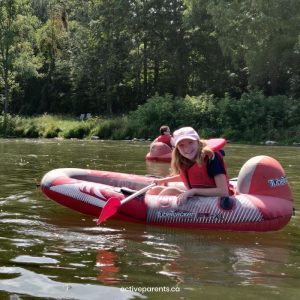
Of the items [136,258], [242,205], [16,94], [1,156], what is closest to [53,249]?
[136,258]

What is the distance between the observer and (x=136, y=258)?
11.8ft

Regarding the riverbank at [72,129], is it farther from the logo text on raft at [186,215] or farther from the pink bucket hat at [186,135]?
the pink bucket hat at [186,135]

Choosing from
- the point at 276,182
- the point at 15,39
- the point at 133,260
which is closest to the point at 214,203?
the point at 276,182

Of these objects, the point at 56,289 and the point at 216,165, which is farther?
the point at 216,165

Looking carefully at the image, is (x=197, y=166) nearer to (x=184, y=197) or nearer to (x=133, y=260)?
(x=184, y=197)

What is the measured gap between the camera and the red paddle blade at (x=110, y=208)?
458 centimetres

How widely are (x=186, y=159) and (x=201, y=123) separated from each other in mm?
15973

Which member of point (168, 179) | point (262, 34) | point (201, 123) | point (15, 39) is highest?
point (15, 39)

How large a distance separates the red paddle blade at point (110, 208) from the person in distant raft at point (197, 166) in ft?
1.82

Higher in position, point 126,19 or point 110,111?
point 126,19

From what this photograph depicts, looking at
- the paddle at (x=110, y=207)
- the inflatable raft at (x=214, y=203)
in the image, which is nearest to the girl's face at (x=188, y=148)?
the inflatable raft at (x=214, y=203)

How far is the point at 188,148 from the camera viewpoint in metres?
4.38

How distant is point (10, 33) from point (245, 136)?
12.2m

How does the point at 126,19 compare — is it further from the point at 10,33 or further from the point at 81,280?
the point at 81,280
